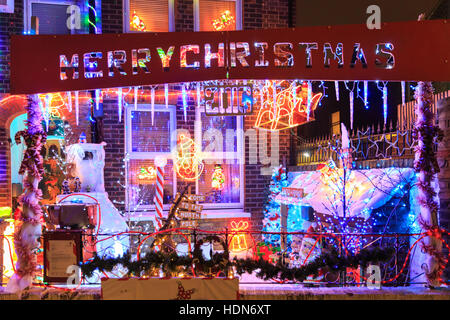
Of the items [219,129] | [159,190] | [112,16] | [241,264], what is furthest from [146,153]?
[241,264]

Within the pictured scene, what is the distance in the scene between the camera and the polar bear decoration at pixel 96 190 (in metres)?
6.91

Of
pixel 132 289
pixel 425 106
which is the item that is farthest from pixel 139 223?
pixel 425 106

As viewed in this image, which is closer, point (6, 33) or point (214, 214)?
point (6, 33)

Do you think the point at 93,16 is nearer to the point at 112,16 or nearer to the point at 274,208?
the point at 112,16

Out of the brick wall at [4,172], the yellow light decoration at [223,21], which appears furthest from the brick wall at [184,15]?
the brick wall at [4,172]

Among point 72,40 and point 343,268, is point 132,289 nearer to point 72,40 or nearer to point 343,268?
point 343,268

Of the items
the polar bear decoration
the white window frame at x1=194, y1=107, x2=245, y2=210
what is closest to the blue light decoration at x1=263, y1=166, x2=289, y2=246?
the white window frame at x1=194, y1=107, x2=245, y2=210

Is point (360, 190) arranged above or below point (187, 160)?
below

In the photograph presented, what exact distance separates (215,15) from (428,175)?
6.24 meters

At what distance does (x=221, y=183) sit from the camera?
355 inches

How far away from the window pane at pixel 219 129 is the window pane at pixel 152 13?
7.67 ft

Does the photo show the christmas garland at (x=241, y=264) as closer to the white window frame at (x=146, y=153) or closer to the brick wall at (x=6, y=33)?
the white window frame at (x=146, y=153)

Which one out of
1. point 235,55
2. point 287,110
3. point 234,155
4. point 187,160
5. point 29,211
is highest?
point 235,55

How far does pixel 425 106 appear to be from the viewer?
4902mm
